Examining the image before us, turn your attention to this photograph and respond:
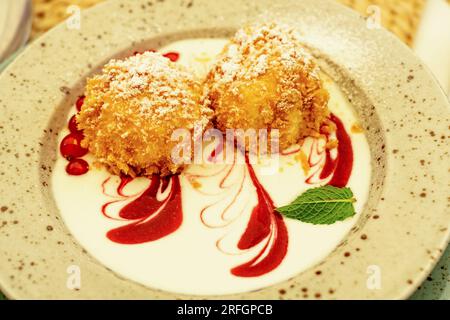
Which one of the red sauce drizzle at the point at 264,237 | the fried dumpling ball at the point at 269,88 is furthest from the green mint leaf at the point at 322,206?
the fried dumpling ball at the point at 269,88

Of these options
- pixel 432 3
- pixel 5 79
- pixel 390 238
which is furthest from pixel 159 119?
pixel 432 3

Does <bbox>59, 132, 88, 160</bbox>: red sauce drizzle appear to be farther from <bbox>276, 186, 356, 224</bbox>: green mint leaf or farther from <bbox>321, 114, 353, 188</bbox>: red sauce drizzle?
<bbox>321, 114, 353, 188</bbox>: red sauce drizzle

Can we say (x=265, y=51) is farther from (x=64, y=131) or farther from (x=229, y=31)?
(x=64, y=131)

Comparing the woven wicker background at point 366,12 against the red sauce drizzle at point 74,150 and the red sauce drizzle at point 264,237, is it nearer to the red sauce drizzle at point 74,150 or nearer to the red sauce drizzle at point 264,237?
the red sauce drizzle at point 74,150

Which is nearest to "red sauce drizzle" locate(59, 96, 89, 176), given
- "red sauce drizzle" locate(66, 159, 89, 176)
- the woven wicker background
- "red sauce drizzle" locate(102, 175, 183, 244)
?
"red sauce drizzle" locate(66, 159, 89, 176)

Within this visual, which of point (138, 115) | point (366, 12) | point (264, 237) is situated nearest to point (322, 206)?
point (264, 237)
